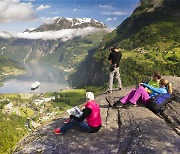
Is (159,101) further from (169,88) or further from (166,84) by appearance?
(166,84)

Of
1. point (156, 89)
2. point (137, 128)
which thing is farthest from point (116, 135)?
point (156, 89)

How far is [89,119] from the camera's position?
18.5 metres

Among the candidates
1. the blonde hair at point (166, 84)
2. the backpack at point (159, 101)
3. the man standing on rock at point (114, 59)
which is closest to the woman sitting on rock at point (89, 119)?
the backpack at point (159, 101)

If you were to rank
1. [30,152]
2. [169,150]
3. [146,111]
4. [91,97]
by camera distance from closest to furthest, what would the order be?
[169,150] < [30,152] < [91,97] < [146,111]

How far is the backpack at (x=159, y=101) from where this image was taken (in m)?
22.2

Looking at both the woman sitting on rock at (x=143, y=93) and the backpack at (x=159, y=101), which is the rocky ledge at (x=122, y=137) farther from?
the woman sitting on rock at (x=143, y=93)

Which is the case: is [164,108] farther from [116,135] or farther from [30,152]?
[30,152]

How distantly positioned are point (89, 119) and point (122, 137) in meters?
2.33

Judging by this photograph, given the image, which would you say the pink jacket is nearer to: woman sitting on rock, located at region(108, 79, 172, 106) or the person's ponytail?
woman sitting on rock, located at region(108, 79, 172, 106)

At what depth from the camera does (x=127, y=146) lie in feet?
54.3

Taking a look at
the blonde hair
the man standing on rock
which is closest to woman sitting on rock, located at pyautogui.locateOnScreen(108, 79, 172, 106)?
the blonde hair

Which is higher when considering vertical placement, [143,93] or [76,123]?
[143,93]

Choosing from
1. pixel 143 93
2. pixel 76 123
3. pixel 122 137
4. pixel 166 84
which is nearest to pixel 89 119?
pixel 76 123

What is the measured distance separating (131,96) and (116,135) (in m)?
5.52
